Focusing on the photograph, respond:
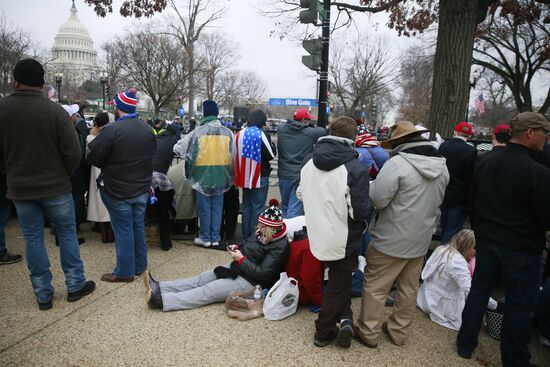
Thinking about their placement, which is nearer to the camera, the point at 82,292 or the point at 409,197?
the point at 409,197

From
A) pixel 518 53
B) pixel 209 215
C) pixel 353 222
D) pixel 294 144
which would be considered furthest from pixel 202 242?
pixel 518 53

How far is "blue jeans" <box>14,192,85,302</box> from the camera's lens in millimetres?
3611

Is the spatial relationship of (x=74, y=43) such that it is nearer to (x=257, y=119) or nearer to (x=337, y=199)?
(x=257, y=119)

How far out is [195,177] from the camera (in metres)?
5.50

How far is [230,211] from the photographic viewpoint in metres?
6.20

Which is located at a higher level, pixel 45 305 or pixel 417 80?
pixel 417 80

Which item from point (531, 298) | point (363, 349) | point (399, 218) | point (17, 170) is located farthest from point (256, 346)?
point (17, 170)

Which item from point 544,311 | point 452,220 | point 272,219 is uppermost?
point 272,219

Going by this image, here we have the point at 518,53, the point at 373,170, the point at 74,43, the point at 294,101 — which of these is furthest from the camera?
the point at 74,43

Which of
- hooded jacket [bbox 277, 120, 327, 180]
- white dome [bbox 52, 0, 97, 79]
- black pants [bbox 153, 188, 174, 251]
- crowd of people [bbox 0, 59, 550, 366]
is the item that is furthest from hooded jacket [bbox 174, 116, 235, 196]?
white dome [bbox 52, 0, 97, 79]

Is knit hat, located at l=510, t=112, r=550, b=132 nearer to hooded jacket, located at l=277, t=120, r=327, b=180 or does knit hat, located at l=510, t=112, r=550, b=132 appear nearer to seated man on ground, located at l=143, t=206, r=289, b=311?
seated man on ground, located at l=143, t=206, r=289, b=311

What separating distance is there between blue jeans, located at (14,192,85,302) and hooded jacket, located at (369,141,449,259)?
289 cm

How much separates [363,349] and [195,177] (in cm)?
323

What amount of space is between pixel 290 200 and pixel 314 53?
2479 mm
